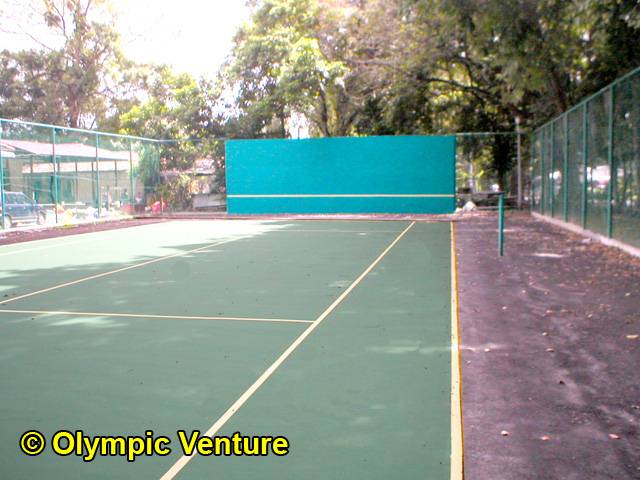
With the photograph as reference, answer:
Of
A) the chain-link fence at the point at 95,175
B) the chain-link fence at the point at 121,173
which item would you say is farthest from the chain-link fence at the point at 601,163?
the chain-link fence at the point at 95,175

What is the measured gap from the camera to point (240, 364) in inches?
218

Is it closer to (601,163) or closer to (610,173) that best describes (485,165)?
(601,163)

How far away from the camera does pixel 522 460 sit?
3.68 m

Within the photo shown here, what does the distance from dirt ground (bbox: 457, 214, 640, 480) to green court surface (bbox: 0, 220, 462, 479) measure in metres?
0.24

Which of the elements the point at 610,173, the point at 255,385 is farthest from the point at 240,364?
the point at 610,173

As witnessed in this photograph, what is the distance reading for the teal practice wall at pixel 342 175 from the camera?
25906 millimetres

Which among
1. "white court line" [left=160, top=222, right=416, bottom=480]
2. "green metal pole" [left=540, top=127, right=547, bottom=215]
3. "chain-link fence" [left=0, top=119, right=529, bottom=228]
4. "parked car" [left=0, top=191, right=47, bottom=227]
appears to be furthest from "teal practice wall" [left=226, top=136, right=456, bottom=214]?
"white court line" [left=160, top=222, right=416, bottom=480]

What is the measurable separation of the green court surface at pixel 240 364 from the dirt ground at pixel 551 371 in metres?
0.24

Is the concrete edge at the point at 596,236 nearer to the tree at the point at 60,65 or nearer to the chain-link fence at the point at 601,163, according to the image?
the chain-link fence at the point at 601,163

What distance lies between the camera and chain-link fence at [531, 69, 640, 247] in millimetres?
11469

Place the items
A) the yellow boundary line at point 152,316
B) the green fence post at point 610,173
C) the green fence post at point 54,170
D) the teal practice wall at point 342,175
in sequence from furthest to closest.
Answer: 1. the teal practice wall at point 342,175
2. the green fence post at point 54,170
3. the green fence post at point 610,173
4. the yellow boundary line at point 152,316

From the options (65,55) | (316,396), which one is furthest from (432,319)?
(65,55)

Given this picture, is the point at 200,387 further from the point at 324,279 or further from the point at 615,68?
the point at 615,68

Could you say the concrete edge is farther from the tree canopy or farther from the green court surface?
the tree canopy
